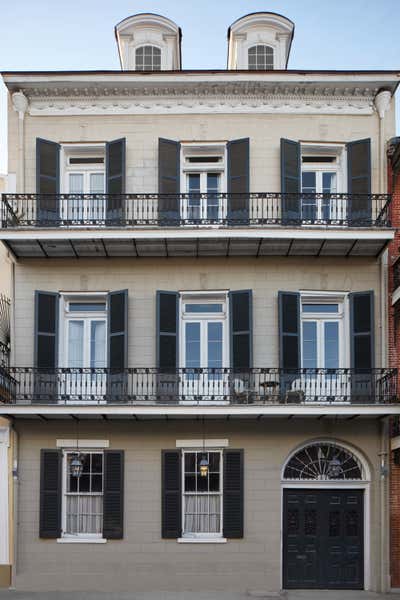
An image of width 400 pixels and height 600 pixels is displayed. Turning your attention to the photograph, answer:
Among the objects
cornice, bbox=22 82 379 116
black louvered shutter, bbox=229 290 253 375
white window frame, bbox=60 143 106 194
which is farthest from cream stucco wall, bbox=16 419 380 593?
cornice, bbox=22 82 379 116

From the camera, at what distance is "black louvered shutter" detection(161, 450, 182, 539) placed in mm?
18109

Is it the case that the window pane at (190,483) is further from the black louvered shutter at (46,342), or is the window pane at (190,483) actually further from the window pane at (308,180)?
the window pane at (308,180)

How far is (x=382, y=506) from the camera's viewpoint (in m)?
18.3

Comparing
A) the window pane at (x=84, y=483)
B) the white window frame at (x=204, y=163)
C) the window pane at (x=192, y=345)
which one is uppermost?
the white window frame at (x=204, y=163)

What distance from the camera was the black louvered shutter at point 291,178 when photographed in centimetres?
1891

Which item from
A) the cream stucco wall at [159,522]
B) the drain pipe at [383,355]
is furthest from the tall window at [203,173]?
the cream stucco wall at [159,522]

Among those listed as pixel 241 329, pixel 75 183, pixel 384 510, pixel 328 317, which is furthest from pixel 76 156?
pixel 384 510

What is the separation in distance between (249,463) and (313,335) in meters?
3.57

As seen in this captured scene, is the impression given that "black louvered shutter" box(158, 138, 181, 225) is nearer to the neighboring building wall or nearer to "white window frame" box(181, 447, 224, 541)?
the neighboring building wall

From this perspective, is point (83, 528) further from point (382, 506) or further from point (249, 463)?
point (382, 506)

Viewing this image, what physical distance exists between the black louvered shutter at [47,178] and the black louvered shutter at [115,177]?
1307 millimetres

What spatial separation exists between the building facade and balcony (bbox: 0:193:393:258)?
0.18 feet

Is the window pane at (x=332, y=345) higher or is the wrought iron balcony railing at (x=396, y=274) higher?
the wrought iron balcony railing at (x=396, y=274)

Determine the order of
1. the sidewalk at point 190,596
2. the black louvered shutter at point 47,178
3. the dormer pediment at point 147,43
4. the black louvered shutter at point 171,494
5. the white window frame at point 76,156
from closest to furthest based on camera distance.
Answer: the sidewalk at point 190,596 → the black louvered shutter at point 171,494 → the black louvered shutter at point 47,178 → the white window frame at point 76,156 → the dormer pediment at point 147,43
